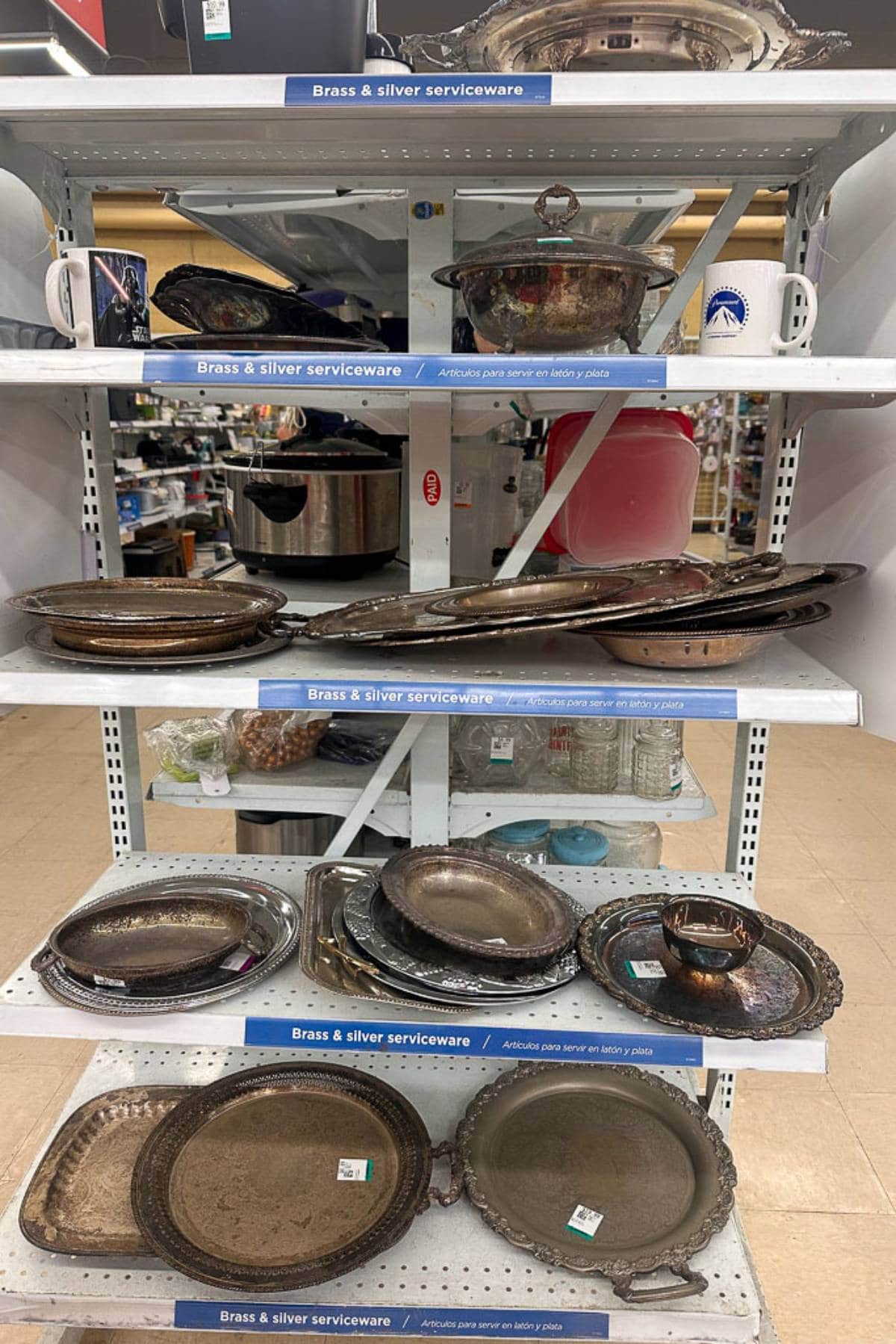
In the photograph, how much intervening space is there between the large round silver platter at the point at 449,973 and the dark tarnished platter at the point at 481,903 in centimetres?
2

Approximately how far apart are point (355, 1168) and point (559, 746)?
839mm

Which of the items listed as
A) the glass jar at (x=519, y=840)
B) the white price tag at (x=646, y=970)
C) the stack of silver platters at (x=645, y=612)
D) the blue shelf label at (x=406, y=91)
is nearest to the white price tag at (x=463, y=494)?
the stack of silver platters at (x=645, y=612)

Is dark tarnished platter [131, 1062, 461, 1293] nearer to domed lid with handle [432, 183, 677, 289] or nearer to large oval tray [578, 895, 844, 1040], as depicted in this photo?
large oval tray [578, 895, 844, 1040]

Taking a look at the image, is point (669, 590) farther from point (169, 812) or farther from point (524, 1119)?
point (169, 812)

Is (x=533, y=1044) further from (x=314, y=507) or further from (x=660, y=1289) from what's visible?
(x=314, y=507)

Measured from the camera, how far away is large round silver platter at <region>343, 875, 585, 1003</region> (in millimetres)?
1211

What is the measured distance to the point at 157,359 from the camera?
1.07 m

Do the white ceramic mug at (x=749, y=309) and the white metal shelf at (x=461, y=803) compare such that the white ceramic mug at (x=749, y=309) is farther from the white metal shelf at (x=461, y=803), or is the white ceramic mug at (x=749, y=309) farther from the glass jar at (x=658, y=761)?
the white metal shelf at (x=461, y=803)

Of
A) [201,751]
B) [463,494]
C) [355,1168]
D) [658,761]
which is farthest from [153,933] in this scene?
[463,494]

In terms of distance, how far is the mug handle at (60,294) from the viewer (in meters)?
1.12

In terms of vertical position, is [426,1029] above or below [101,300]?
below

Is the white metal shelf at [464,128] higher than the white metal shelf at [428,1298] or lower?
higher

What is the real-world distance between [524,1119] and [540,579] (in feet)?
3.07

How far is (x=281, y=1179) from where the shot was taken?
142cm
